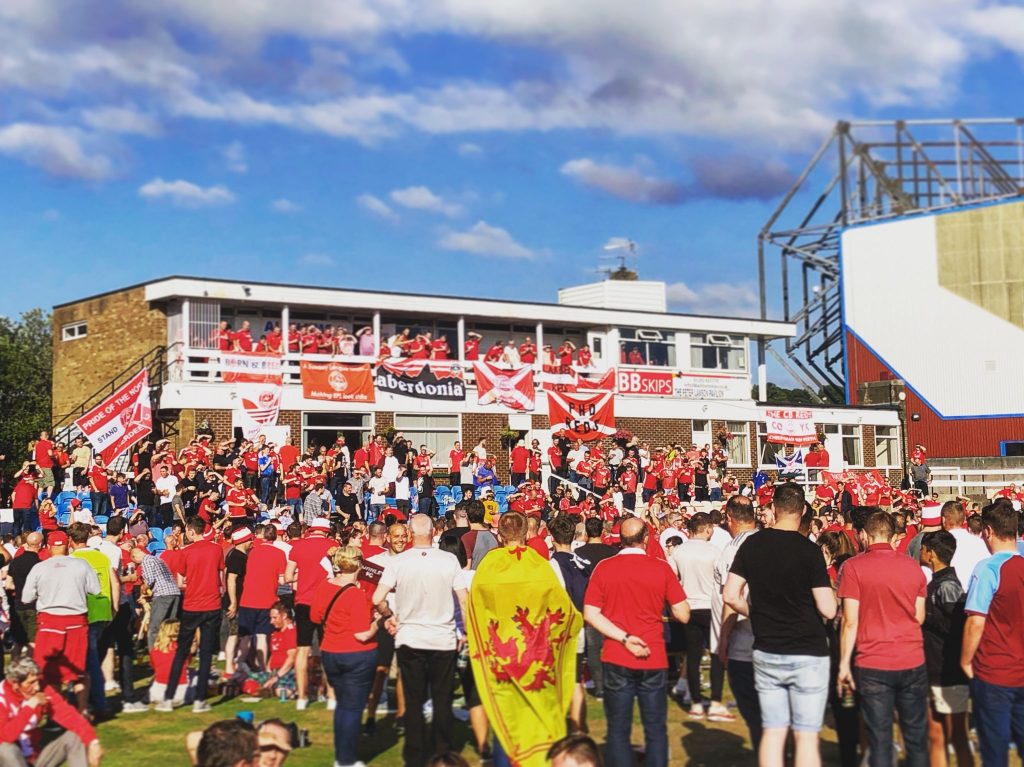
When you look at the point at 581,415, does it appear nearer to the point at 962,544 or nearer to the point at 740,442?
the point at 740,442

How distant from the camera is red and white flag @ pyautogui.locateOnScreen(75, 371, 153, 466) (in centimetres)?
2298

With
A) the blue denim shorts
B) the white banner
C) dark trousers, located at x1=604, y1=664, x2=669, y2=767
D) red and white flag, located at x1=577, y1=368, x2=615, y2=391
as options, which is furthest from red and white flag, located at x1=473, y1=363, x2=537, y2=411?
the blue denim shorts

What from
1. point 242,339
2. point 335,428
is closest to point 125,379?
point 242,339

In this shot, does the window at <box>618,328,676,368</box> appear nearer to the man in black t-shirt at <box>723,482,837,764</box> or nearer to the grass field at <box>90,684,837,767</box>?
the grass field at <box>90,684,837,767</box>

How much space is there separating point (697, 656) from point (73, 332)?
2871 cm

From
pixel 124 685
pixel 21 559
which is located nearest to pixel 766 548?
pixel 124 685

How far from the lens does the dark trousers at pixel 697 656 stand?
1053 centimetres

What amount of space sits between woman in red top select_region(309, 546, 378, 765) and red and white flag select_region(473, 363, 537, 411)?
Result: 2173 cm

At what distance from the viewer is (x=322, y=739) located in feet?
33.4

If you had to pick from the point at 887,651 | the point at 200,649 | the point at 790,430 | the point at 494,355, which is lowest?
the point at 200,649

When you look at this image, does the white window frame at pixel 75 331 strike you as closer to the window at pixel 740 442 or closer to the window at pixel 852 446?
the window at pixel 740 442

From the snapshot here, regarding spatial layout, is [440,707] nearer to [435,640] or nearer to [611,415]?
[435,640]

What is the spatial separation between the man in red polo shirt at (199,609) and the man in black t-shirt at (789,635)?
6099 millimetres

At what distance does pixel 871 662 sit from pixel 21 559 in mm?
9322
